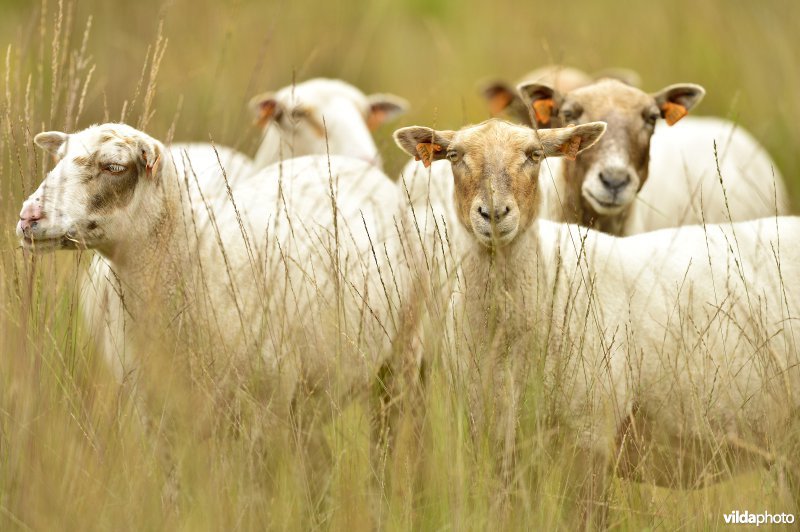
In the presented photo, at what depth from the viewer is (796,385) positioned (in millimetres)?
3822

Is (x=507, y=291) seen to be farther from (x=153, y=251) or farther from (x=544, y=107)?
(x=544, y=107)

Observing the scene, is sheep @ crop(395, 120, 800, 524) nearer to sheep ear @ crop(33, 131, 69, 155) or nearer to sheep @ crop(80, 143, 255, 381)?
sheep @ crop(80, 143, 255, 381)

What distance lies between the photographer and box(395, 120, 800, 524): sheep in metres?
3.51

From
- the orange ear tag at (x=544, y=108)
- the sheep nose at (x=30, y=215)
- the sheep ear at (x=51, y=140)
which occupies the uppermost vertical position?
the orange ear tag at (x=544, y=108)

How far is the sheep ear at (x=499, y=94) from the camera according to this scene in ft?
21.0

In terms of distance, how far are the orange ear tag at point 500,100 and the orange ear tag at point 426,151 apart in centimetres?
250

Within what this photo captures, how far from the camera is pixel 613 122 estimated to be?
4.95 meters

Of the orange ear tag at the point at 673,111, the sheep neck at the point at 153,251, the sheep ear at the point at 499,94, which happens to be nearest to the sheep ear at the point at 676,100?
the orange ear tag at the point at 673,111

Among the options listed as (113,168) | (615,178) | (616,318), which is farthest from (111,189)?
(615,178)

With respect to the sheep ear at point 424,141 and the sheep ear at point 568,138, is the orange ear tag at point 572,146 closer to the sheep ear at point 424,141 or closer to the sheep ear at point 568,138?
the sheep ear at point 568,138

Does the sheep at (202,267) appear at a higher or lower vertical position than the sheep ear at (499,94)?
lower

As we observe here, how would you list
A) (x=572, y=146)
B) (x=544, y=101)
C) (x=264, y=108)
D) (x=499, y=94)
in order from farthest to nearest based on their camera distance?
1. (x=499, y=94)
2. (x=264, y=108)
3. (x=544, y=101)
4. (x=572, y=146)

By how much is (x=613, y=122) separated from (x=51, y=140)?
2301 millimetres

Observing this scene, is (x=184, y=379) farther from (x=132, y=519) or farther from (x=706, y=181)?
(x=706, y=181)
